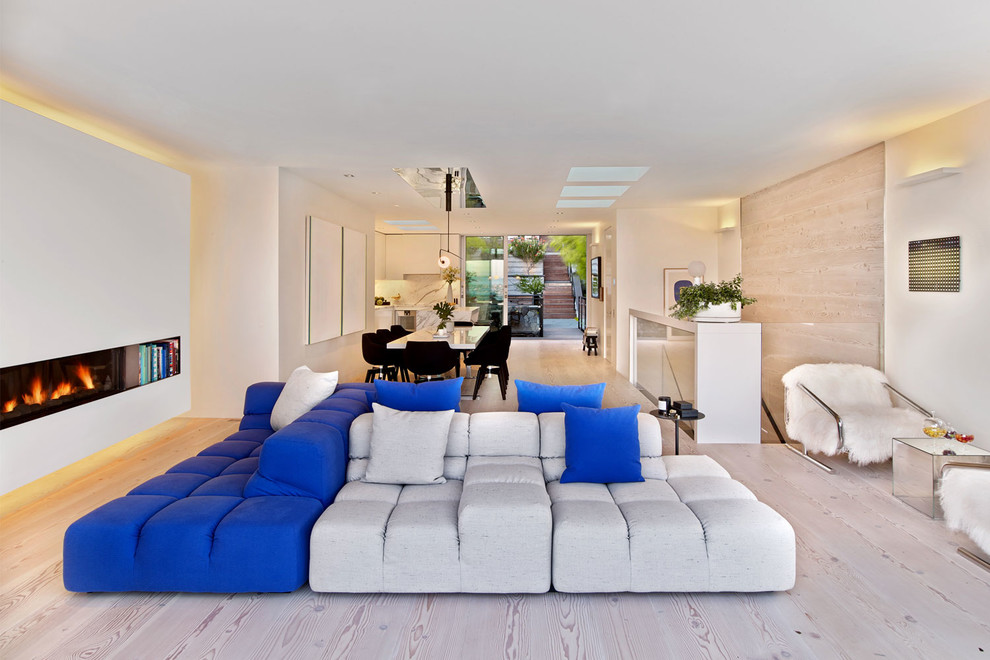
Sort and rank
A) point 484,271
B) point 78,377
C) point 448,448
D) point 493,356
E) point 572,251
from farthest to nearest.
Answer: point 572,251 → point 484,271 → point 493,356 → point 78,377 → point 448,448

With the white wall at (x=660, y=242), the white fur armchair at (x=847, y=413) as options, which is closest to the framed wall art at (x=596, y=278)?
the white wall at (x=660, y=242)

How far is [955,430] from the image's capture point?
4195 mm

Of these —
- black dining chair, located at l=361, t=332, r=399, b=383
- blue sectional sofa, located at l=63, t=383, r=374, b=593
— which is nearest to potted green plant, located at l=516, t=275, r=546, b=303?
black dining chair, located at l=361, t=332, r=399, b=383

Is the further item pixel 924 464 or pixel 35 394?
pixel 924 464

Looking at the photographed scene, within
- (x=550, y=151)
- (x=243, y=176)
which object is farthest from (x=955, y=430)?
(x=243, y=176)

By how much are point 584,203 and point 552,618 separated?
7.13 m

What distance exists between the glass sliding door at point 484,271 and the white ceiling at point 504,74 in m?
8.35

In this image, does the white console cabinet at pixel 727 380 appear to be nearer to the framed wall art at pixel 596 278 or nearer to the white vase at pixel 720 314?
the white vase at pixel 720 314

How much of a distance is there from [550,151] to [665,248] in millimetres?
4460

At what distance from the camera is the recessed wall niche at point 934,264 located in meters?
4.25

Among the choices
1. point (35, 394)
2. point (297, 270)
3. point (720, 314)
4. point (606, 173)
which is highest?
point (606, 173)

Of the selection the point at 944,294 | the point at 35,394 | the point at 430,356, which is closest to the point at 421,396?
the point at 35,394

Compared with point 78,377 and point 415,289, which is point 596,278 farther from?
point 78,377

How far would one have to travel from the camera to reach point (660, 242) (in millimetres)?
9234
